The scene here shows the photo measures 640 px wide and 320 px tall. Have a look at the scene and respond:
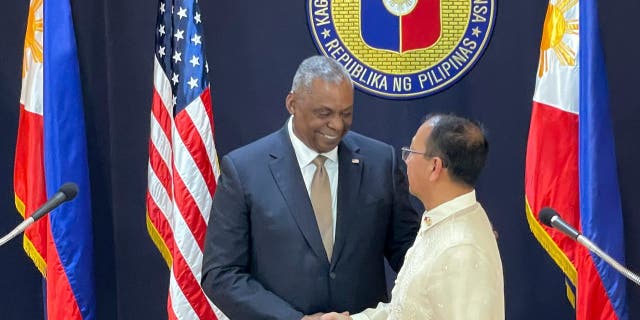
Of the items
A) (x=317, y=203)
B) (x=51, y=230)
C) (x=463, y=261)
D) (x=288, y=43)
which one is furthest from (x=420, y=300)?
(x=288, y=43)

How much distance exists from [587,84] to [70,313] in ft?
7.82

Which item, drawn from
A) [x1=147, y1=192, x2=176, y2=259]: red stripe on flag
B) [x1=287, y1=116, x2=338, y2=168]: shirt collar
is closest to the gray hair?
[x1=287, y1=116, x2=338, y2=168]: shirt collar

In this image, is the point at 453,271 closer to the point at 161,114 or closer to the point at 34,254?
the point at 161,114

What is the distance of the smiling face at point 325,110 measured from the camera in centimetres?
289

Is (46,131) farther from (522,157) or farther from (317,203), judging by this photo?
(522,157)

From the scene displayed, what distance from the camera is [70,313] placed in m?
Result: 4.06

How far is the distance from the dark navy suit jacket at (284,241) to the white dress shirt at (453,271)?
1.75 ft

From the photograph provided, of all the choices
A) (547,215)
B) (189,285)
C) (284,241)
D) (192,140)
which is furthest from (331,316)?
(192,140)

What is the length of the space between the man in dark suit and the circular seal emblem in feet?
4.91

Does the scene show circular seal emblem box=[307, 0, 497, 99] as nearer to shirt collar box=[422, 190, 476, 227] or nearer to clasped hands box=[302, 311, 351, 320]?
clasped hands box=[302, 311, 351, 320]

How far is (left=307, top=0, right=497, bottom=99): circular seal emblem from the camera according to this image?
447 cm

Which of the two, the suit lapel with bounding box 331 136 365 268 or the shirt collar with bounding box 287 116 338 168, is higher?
the shirt collar with bounding box 287 116 338 168

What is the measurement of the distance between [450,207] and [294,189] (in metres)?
0.72

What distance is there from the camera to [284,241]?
292 cm
